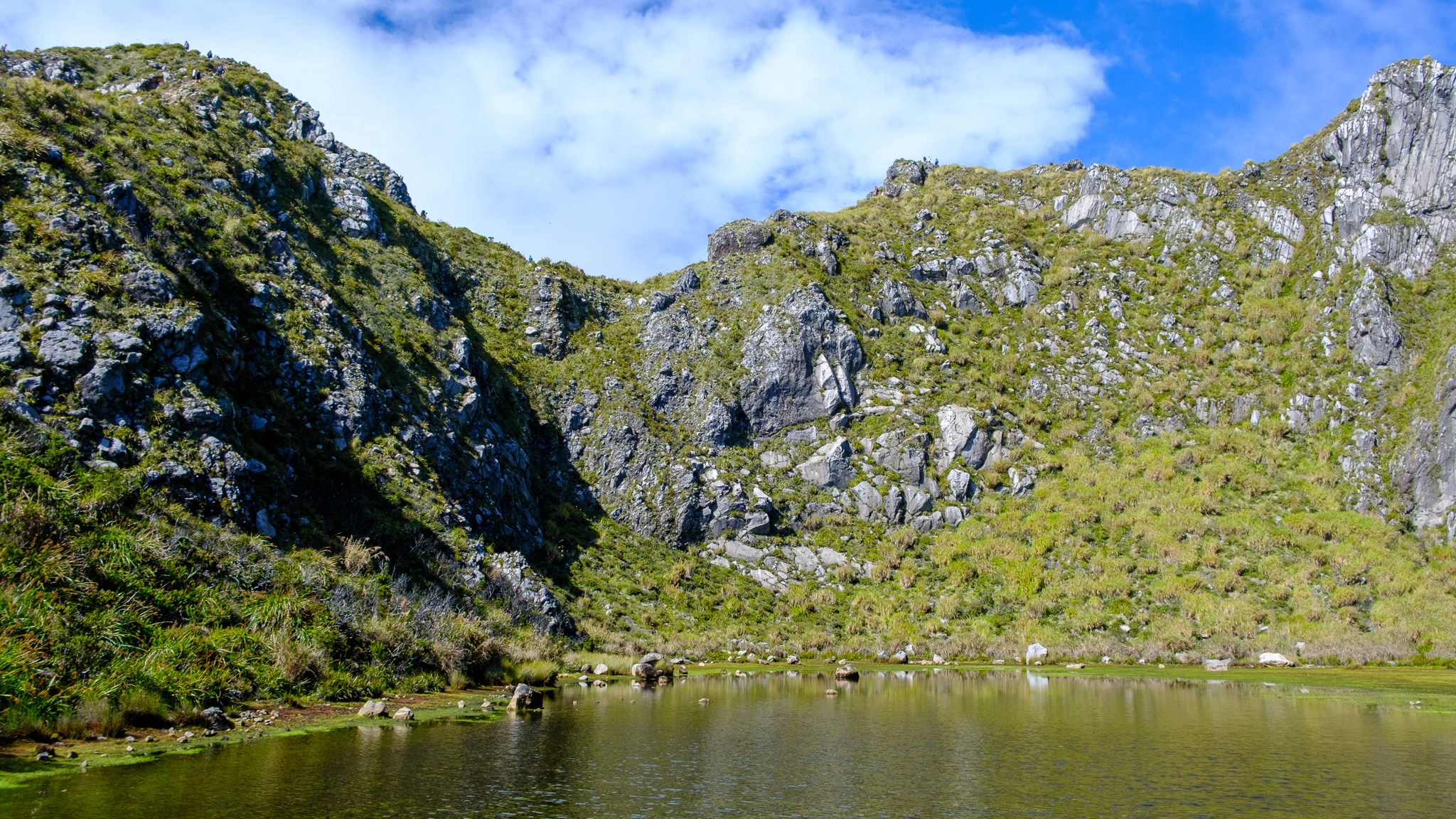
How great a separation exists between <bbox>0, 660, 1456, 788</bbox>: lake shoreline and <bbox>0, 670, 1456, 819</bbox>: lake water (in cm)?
79

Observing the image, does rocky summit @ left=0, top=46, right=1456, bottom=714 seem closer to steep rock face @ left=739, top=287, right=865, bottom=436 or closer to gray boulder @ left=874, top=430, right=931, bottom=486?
gray boulder @ left=874, top=430, right=931, bottom=486

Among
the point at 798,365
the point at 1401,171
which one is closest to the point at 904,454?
the point at 798,365

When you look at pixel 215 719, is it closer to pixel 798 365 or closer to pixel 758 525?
pixel 758 525

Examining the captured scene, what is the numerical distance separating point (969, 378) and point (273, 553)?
6189 cm

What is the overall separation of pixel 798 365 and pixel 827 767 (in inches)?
2267

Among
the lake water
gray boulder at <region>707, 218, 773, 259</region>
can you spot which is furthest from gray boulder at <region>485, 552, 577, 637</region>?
gray boulder at <region>707, 218, 773, 259</region>

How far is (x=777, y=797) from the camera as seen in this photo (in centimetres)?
1356

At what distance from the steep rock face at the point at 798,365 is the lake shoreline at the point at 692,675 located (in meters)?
28.4

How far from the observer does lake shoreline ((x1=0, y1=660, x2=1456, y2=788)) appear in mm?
13836

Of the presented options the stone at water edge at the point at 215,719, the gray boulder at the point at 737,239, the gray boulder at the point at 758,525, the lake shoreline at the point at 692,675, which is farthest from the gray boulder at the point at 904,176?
the stone at water edge at the point at 215,719

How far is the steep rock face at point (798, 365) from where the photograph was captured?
233 ft

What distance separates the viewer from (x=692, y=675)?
1622 inches

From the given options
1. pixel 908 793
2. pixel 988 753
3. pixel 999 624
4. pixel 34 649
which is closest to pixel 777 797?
pixel 908 793

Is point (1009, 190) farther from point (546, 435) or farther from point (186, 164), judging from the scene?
point (186, 164)
